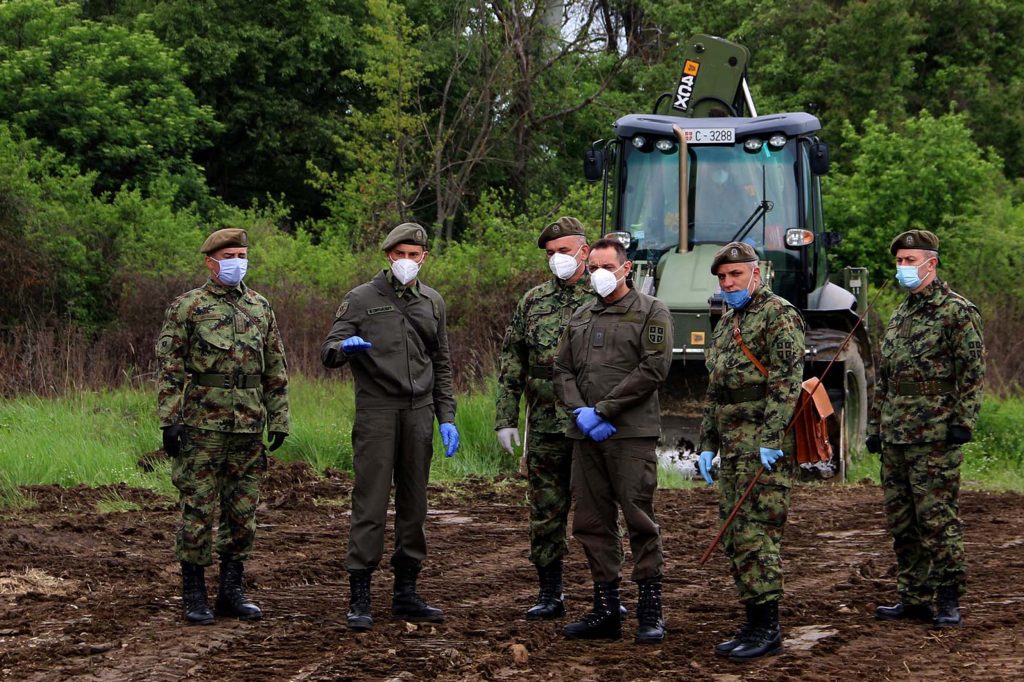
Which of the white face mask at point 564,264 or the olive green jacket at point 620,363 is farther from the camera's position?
the white face mask at point 564,264

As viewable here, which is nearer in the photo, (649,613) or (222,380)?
(649,613)

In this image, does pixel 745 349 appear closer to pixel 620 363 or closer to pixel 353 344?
pixel 620 363

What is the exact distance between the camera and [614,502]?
7.21 metres

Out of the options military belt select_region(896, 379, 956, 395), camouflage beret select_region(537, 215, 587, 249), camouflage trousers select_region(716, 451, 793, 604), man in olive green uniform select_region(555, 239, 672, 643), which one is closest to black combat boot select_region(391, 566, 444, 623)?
man in olive green uniform select_region(555, 239, 672, 643)

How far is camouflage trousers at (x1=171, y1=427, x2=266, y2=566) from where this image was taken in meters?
7.51

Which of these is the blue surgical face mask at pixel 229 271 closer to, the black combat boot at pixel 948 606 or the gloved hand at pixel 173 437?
the gloved hand at pixel 173 437

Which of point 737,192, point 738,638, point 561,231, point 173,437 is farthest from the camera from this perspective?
point 737,192

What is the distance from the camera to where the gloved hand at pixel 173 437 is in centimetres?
741

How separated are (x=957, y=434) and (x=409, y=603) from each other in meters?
3.04

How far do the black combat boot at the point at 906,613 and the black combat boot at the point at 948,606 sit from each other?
9cm

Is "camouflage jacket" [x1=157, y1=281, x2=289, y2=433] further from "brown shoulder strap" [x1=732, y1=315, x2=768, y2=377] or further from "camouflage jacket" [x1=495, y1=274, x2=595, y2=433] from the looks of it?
"brown shoulder strap" [x1=732, y1=315, x2=768, y2=377]

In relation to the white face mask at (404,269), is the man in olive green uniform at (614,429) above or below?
below

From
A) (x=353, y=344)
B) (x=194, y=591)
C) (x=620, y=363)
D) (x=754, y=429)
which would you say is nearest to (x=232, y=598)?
(x=194, y=591)

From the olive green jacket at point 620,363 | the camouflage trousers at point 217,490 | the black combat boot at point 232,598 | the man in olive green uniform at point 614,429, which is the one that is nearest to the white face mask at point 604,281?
the man in olive green uniform at point 614,429
